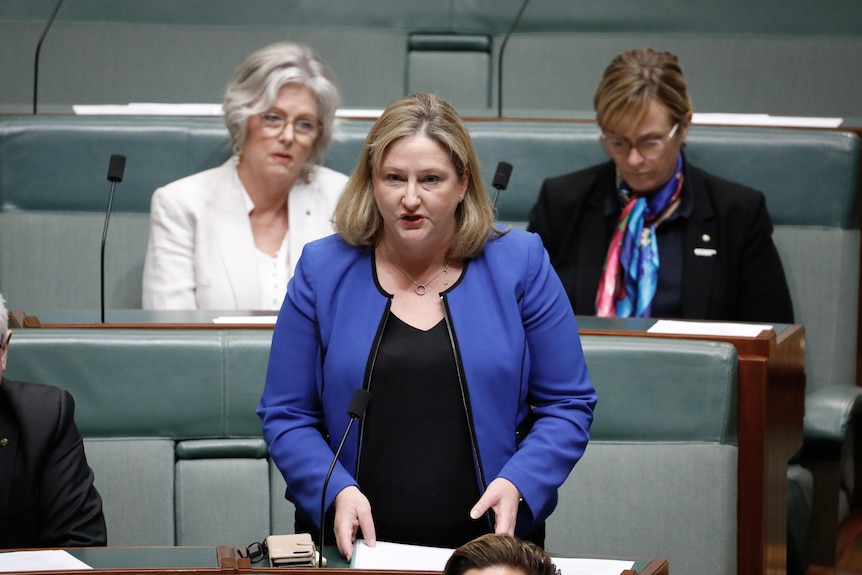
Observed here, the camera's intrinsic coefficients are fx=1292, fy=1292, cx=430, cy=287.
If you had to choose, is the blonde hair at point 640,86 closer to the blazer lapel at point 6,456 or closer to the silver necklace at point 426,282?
the silver necklace at point 426,282

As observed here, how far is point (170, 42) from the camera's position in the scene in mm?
2584

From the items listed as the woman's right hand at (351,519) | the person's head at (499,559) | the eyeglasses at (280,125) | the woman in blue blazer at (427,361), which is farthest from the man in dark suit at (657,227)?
the person's head at (499,559)

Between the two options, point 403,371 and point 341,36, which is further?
point 341,36

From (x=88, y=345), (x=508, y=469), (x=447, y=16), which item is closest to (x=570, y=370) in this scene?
(x=508, y=469)

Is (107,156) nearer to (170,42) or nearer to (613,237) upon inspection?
(170,42)

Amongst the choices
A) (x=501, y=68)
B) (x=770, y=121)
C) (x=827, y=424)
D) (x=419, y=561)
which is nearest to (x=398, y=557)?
(x=419, y=561)

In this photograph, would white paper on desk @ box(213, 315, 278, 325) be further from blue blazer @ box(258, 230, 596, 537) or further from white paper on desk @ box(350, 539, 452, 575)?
white paper on desk @ box(350, 539, 452, 575)

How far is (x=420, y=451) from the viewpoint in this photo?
1066 mm

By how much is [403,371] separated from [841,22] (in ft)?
6.05

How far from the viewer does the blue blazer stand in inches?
41.7

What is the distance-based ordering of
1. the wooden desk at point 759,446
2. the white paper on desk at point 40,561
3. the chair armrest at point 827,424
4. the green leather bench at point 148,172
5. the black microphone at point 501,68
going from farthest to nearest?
the black microphone at point 501,68 < the green leather bench at point 148,172 < the chair armrest at point 827,424 < the wooden desk at point 759,446 < the white paper on desk at point 40,561

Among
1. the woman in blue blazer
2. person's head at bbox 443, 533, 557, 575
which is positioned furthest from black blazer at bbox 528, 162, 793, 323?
person's head at bbox 443, 533, 557, 575

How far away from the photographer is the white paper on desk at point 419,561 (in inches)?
37.4

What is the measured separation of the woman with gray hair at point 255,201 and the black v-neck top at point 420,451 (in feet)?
2.44
